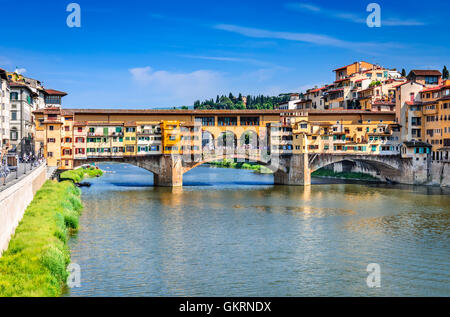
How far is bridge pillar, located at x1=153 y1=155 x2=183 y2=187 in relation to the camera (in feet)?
198

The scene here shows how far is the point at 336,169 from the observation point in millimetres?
79625

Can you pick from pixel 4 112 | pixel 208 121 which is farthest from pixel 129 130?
pixel 4 112

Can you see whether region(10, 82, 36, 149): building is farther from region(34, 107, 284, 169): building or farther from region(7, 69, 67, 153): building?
region(34, 107, 284, 169): building

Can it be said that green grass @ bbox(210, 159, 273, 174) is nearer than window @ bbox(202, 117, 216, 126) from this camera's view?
No

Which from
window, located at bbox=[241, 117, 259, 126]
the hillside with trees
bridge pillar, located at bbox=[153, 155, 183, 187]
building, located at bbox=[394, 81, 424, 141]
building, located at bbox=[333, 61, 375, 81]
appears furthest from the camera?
the hillside with trees

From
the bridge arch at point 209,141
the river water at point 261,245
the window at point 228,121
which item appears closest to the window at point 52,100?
the bridge arch at point 209,141

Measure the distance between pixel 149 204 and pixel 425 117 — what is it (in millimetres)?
37757

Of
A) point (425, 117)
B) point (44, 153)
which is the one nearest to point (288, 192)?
point (425, 117)

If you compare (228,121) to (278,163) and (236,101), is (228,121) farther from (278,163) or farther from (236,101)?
(236,101)

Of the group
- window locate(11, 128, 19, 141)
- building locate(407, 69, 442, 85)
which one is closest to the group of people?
window locate(11, 128, 19, 141)

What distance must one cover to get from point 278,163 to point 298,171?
2632 millimetres

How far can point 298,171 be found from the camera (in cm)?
6394

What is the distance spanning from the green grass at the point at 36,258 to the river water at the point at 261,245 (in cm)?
130
